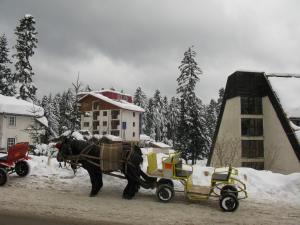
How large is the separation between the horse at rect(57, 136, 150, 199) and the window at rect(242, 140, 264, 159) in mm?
28407

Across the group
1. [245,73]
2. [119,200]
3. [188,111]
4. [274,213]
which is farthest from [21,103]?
[274,213]

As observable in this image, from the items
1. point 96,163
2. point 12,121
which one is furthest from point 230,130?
point 96,163

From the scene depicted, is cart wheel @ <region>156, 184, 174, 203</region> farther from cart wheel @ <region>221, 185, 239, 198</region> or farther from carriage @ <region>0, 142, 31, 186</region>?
carriage @ <region>0, 142, 31, 186</region>

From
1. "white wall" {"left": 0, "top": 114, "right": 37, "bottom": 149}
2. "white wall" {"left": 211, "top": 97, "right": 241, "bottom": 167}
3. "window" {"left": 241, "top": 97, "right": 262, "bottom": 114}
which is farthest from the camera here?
"white wall" {"left": 0, "top": 114, "right": 37, "bottom": 149}

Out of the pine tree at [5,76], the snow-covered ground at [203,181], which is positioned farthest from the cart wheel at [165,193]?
the pine tree at [5,76]

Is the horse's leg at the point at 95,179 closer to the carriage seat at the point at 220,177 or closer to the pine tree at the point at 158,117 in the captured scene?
the carriage seat at the point at 220,177

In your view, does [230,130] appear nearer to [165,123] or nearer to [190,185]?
[190,185]

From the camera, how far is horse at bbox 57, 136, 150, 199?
38.6ft

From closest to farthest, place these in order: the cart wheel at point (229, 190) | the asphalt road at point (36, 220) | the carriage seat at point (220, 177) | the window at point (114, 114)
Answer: the asphalt road at point (36, 220), the cart wheel at point (229, 190), the carriage seat at point (220, 177), the window at point (114, 114)

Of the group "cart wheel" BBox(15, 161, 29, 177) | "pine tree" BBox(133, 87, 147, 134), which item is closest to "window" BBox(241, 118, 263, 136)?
"cart wheel" BBox(15, 161, 29, 177)

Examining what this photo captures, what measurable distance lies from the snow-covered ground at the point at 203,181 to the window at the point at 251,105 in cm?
2613

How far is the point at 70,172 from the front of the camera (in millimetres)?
14070

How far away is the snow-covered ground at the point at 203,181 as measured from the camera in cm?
1214

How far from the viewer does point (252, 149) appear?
38.8 meters
